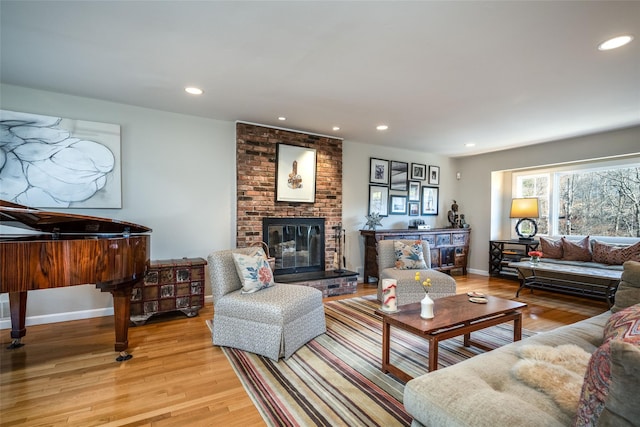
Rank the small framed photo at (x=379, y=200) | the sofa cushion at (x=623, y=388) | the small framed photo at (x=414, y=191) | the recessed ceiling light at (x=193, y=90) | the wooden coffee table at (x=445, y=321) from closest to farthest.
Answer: the sofa cushion at (x=623, y=388) → the wooden coffee table at (x=445, y=321) → the recessed ceiling light at (x=193, y=90) → the small framed photo at (x=379, y=200) → the small framed photo at (x=414, y=191)

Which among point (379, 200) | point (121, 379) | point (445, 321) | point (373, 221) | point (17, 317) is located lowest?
point (121, 379)

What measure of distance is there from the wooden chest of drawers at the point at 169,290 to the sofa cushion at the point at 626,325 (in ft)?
11.1

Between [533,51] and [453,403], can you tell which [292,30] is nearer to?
[533,51]

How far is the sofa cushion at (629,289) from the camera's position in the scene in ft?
6.47

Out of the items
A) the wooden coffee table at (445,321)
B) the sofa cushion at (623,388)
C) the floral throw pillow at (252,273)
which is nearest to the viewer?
the sofa cushion at (623,388)

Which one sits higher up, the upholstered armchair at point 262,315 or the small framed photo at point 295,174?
the small framed photo at point 295,174

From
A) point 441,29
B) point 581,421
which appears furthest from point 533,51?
point 581,421

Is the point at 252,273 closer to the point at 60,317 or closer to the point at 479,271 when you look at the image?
the point at 60,317

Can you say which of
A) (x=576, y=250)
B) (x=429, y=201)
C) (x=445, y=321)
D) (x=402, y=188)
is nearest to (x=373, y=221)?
(x=402, y=188)

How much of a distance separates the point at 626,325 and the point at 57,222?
321 cm

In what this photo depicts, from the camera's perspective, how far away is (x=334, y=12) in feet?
6.02

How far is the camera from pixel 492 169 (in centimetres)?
598

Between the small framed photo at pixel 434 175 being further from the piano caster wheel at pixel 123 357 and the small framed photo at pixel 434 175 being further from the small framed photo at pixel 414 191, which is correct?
the piano caster wheel at pixel 123 357

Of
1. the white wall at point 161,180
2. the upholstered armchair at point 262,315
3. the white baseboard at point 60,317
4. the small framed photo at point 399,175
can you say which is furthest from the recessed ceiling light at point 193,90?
the small framed photo at point 399,175
